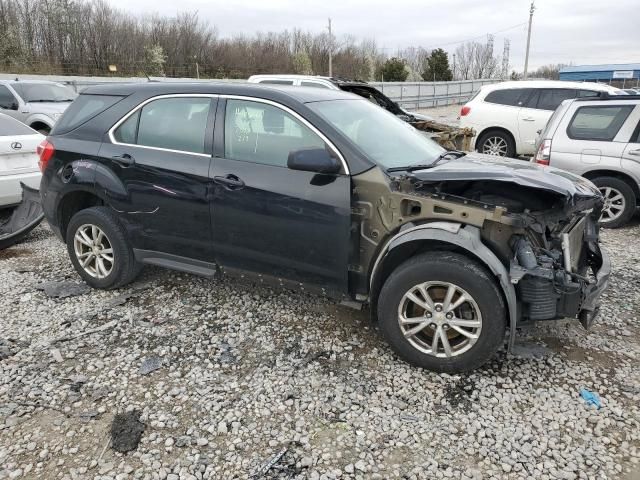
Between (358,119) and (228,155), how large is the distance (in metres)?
1.06

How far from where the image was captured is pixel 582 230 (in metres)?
3.62

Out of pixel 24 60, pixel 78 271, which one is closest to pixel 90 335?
pixel 78 271

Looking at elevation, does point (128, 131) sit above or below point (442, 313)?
above

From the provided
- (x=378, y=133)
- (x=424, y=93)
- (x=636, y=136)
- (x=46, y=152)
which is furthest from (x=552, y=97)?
(x=424, y=93)

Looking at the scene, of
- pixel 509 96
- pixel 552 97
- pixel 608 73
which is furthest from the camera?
pixel 608 73

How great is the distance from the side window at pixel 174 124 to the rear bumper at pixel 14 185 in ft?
8.70

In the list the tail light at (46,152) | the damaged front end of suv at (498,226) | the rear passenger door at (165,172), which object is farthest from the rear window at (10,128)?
the damaged front end of suv at (498,226)

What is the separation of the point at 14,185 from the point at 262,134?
4.03 m

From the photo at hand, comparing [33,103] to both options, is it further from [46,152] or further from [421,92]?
[421,92]

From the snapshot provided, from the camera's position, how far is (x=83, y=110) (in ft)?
14.2

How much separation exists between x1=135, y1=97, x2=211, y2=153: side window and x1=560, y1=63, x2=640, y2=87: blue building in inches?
2268

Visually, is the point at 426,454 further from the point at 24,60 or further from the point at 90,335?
the point at 24,60

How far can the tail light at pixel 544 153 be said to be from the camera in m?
6.56

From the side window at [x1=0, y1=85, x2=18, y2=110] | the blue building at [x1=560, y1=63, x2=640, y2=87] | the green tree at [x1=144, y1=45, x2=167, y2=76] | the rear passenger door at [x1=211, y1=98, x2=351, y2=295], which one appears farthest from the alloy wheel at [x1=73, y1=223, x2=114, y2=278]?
the blue building at [x1=560, y1=63, x2=640, y2=87]
